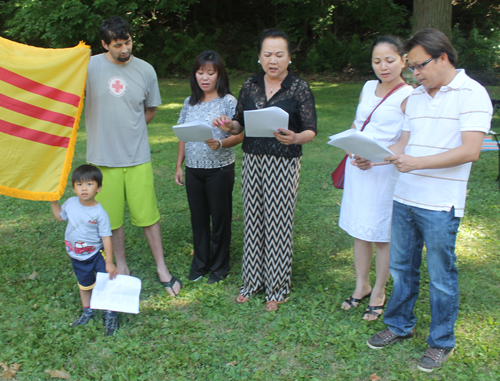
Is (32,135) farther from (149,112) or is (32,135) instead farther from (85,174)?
(149,112)

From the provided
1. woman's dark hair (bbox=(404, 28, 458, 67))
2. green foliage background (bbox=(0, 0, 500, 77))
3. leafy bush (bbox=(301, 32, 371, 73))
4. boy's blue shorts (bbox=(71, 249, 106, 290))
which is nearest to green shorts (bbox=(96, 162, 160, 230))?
boy's blue shorts (bbox=(71, 249, 106, 290))

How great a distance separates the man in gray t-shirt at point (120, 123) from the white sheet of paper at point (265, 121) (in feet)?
3.29

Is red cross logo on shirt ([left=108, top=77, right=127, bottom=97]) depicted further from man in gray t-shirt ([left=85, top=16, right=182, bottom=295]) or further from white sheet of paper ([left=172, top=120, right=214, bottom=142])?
white sheet of paper ([left=172, top=120, right=214, bottom=142])

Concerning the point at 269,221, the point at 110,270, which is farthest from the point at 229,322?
the point at 110,270

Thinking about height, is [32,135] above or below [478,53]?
below

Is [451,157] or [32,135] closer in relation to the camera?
[451,157]

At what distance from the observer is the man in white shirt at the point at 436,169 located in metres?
2.45

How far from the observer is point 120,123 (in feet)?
11.7

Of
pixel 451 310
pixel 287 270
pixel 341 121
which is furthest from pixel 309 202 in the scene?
pixel 341 121

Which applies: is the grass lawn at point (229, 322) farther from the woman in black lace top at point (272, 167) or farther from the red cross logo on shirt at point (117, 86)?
the red cross logo on shirt at point (117, 86)

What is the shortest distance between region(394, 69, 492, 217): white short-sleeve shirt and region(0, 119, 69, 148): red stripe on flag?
2.50 metres

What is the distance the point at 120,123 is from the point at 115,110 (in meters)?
0.11

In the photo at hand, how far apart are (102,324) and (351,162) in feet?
7.27

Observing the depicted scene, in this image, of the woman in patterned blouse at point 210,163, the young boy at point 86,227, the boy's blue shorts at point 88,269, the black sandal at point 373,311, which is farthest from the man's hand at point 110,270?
the black sandal at point 373,311
